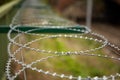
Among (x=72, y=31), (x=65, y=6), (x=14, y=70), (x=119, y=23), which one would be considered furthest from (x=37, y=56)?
(x=65, y=6)

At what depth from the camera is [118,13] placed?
42.9 ft

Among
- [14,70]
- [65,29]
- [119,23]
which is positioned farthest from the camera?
[119,23]

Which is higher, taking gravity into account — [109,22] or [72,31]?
[72,31]

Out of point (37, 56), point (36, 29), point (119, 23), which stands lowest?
point (119, 23)

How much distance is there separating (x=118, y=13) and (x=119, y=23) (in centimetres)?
56

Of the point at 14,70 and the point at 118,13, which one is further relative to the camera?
the point at 118,13

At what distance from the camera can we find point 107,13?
1326 cm

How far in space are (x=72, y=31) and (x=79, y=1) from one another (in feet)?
35.6

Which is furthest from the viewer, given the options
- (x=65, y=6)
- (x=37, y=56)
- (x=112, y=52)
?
(x=65, y=6)

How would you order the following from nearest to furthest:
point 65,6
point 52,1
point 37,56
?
1. point 37,56
2. point 65,6
3. point 52,1

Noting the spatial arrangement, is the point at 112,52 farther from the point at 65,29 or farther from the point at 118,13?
the point at 118,13

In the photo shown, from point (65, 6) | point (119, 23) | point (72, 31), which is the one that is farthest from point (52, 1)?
point (72, 31)

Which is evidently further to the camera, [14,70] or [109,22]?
[109,22]

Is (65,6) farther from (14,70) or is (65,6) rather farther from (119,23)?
(14,70)
